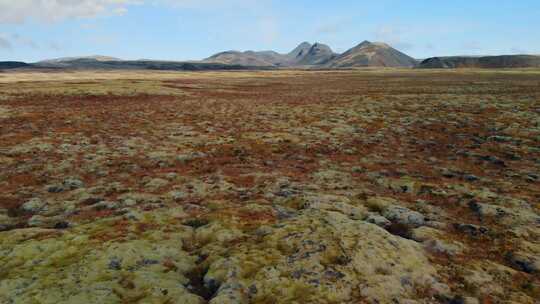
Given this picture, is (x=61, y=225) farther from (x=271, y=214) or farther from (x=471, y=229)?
(x=471, y=229)

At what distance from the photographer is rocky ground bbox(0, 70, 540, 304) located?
1137 cm

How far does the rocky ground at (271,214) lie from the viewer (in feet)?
37.3

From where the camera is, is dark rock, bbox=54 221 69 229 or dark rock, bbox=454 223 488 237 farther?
dark rock, bbox=54 221 69 229

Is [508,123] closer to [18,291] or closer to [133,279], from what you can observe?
[133,279]

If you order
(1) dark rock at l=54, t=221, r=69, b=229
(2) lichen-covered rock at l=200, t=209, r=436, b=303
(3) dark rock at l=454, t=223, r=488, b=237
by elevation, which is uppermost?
(2) lichen-covered rock at l=200, t=209, r=436, b=303

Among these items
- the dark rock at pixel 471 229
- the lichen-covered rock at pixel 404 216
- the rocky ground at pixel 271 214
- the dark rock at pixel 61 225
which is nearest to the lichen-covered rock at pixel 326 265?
the rocky ground at pixel 271 214

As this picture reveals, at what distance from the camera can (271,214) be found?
1678 centimetres

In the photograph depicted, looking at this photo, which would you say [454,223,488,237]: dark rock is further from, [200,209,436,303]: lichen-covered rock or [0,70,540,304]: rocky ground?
[200,209,436,303]: lichen-covered rock

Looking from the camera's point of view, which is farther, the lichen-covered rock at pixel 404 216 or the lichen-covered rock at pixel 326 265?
the lichen-covered rock at pixel 404 216

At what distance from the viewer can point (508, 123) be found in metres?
37.4

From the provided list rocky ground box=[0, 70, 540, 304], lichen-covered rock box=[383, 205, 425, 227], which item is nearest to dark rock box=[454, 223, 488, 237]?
rocky ground box=[0, 70, 540, 304]

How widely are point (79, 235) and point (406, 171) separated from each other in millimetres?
18743

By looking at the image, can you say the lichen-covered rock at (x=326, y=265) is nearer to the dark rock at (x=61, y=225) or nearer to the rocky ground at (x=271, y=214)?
the rocky ground at (x=271, y=214)

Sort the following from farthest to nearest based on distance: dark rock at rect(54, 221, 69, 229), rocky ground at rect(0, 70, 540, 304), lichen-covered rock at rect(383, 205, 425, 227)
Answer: lichen-covered rock at rect(383, 205, 425, 227), dark rock at rect(54, 221, 69, 229), rocky ground at rect(0, 70, 540, 304)
